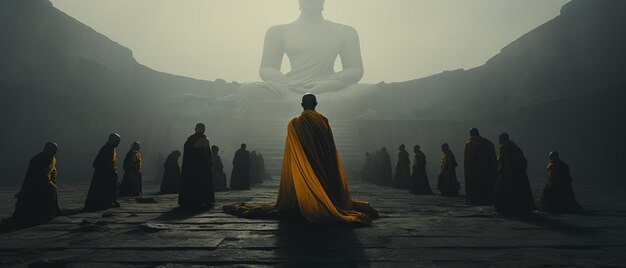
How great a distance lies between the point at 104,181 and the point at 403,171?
683 centimetres

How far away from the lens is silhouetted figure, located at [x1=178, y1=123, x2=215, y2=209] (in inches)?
190

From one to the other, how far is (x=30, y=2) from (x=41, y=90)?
3.31 meters

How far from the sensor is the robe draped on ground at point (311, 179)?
3.47m

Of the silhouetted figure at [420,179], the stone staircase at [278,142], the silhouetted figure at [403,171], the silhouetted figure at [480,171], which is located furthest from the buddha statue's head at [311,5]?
the silhouetted figure at [480,171]

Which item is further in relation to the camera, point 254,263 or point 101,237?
point 101,237

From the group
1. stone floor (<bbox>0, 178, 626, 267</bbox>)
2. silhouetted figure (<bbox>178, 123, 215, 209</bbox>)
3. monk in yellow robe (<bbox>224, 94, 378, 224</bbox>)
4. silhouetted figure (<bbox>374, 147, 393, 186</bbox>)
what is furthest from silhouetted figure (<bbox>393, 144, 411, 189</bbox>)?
silhouetted figure (<bbox>178, 123, 215, 209</bbox>)

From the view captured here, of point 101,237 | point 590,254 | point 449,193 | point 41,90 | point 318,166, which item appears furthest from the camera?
point 41,90

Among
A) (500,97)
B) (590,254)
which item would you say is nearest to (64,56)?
(590,254)

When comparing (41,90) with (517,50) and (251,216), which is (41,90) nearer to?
(251,216)

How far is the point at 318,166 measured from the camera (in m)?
3.64

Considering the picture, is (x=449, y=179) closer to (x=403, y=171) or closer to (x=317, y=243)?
(x=403, y=171)

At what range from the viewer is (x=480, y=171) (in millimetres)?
5750

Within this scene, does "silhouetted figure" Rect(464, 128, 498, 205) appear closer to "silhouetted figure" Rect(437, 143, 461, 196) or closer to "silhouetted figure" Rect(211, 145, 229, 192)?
"silhouetted figure" Rect(437, 143, 461, 196)

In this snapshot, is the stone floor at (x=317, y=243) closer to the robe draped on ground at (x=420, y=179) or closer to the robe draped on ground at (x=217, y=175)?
the robe draped on ground at (x=420, y=179)
